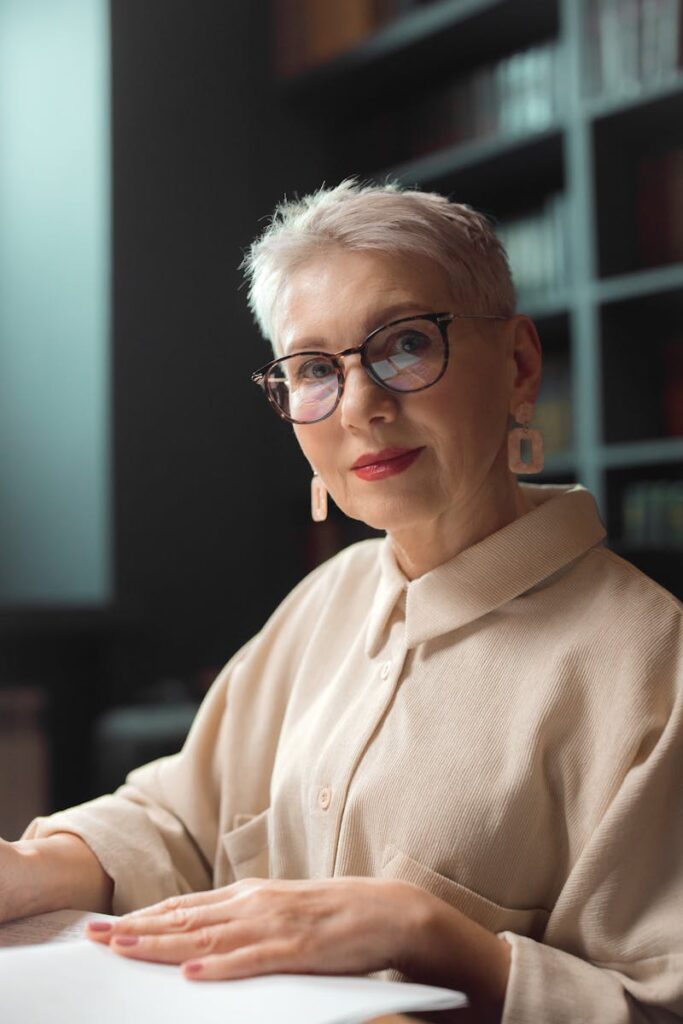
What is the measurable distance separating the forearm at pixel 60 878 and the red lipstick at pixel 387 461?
433 mm

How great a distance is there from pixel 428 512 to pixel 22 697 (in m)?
2.34

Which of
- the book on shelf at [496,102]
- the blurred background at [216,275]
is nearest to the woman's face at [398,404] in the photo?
the blurred background at [216,275]

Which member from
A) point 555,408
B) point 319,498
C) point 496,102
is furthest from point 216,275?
point 319,498

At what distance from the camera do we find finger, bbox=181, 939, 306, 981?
73 cm

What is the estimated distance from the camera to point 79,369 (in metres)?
3.23

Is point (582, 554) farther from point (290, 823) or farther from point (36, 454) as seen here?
point (36, 454)

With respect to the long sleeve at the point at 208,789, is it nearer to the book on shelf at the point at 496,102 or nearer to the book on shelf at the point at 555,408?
the book on shelf at the point at 555,408

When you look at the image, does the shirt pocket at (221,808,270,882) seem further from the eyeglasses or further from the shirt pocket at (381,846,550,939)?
the eyeglasses

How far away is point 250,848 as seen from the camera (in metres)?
1.11

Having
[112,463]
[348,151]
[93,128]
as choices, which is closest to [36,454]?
[112,463]

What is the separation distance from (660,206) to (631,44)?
0.40m

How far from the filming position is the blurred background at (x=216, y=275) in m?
2.88

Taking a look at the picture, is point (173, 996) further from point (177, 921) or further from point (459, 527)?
point (459, 527)

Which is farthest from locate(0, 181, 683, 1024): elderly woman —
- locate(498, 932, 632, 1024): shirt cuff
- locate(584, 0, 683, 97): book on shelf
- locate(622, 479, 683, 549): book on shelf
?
locate(584, 0, 683, 97): book on shelf
